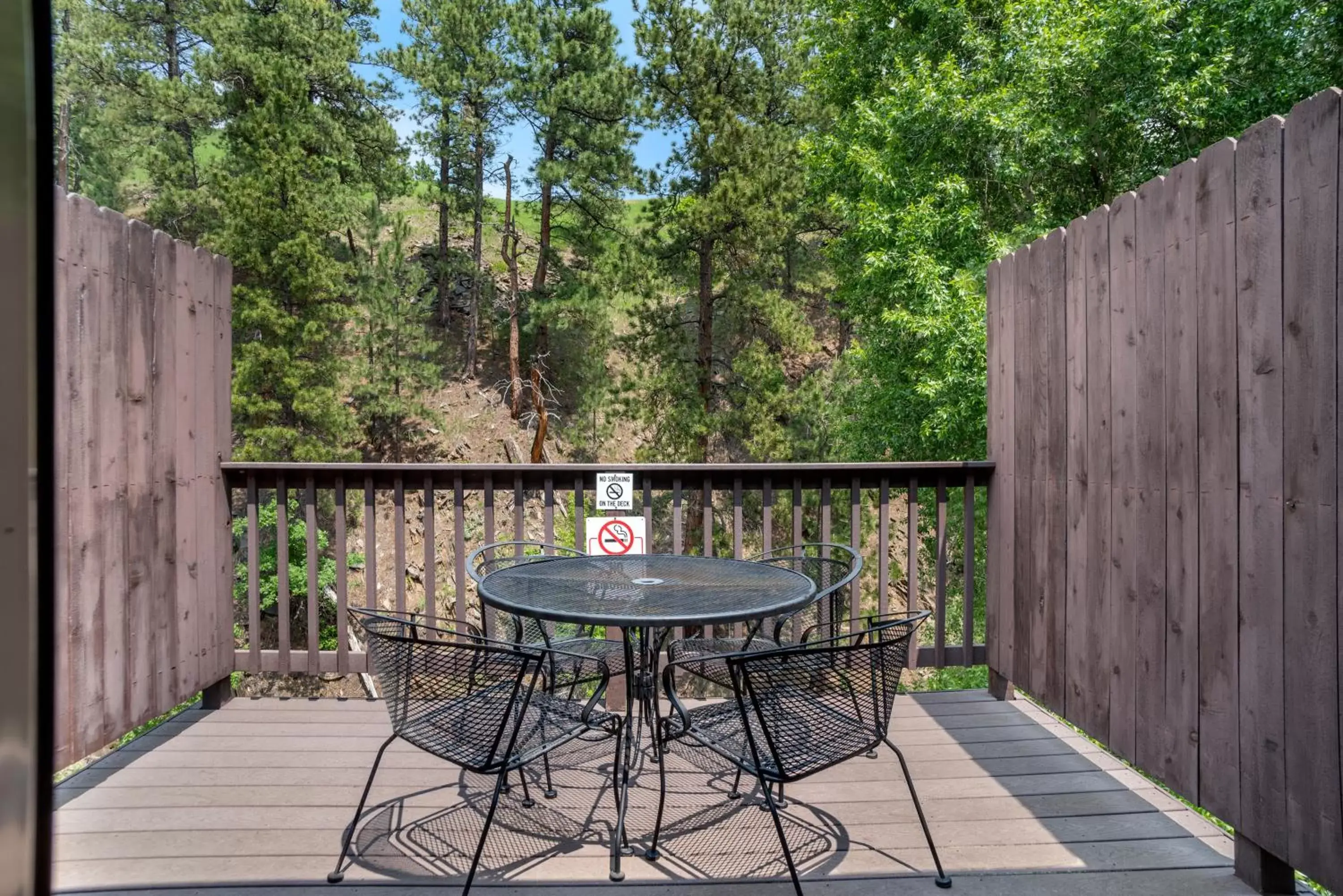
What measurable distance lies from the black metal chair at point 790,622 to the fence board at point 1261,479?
1.08m

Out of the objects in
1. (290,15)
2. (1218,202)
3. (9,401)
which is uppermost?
(290,15)

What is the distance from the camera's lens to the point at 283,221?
1223 centimetres

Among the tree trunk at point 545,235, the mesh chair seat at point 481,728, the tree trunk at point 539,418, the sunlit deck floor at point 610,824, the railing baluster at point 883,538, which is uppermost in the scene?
the tree trunk at point 545,235

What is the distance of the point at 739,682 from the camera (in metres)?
2.00

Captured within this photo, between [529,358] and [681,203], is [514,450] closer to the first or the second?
[529,358]

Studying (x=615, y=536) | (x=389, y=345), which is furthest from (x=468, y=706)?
(x=389, y=345)

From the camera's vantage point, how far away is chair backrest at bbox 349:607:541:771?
6.66 feet

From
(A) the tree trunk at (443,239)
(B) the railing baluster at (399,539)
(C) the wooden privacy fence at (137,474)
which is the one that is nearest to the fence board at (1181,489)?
(B) the railing baluster at (399,539)

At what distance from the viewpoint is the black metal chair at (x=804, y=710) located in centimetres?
193

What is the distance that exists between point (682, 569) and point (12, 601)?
2533 millimetres

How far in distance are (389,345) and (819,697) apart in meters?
13.2

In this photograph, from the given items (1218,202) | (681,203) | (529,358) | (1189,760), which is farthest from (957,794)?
(529,358)

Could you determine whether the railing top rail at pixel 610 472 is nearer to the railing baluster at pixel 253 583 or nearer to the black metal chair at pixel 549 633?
the railing baluster at pixel 253 583

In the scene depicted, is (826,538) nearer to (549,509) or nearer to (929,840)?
(549,509)
